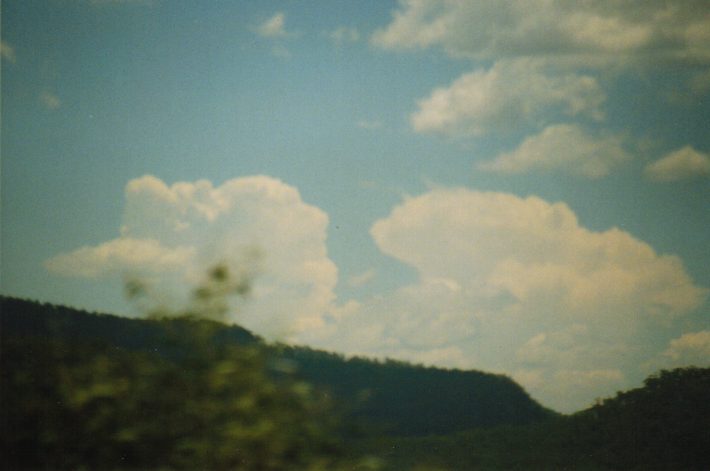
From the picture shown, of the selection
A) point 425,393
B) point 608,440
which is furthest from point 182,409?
point 425,393

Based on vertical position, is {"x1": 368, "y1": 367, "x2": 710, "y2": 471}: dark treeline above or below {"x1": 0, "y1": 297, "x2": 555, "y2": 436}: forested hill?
below

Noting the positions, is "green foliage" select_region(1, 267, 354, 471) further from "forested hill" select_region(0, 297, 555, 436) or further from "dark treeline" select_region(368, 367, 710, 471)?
"forested hill" select_region(0, 297, 555, 436)

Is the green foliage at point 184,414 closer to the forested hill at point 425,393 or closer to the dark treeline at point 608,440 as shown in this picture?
the dark treeline at point 608,440

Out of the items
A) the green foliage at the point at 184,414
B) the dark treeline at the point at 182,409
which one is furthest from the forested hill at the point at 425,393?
the green foliage at the point at 184,414

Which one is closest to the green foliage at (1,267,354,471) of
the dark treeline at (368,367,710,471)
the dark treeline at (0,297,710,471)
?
the dark treeline at (0,297,710,471)

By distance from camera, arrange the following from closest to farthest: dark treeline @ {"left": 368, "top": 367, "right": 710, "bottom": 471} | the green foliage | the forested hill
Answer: the green foliage < dark treeline @ {"left": 368, "top": 367, "right": 710, "bottom": 471} < the forested hill

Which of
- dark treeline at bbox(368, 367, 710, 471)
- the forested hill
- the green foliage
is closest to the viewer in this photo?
the green foliage

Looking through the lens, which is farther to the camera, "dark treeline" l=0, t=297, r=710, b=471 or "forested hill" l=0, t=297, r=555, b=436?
"forested hill" l=0, t=297, r=555, b=436

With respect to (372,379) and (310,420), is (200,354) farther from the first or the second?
(372,379)

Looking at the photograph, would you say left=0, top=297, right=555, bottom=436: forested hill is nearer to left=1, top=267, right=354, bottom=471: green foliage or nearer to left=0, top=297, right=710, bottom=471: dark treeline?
left=0, top=297, right=710, bottom=471: dark treeline

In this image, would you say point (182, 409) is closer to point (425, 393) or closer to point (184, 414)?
point (184, 414)

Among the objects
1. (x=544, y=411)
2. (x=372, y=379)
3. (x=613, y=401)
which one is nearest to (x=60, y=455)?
(x=613, y=401)

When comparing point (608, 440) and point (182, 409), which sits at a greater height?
point (182, 409)

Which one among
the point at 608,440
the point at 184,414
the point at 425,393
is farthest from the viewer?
the point at 425,393
